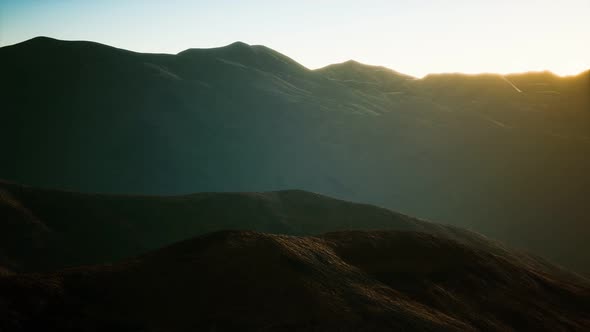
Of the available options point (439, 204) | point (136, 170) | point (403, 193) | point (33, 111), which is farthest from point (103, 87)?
point (439, 204)

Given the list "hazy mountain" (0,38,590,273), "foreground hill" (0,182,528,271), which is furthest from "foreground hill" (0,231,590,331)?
"hazy mountain" (0,38,590,273)

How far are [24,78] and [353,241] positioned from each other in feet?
276

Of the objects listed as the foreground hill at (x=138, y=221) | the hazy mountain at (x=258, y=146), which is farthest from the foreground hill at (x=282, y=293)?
the hazy mountain at (x=258, y=146)

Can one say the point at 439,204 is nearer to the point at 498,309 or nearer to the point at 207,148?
the point at 207,148

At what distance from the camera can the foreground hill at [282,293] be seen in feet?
34.6

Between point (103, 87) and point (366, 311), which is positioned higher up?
point (103, 87)

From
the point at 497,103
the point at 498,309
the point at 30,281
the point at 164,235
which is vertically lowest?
the point at 164,235

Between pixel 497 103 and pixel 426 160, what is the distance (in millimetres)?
55872

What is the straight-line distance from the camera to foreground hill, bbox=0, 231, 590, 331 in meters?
10.5

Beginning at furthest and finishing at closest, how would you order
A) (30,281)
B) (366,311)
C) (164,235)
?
(164,235), (366,311), (30,281)

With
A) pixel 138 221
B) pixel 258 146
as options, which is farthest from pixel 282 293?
Answer: pixel 258 146

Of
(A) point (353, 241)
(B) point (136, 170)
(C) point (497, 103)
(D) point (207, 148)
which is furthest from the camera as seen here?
(C) point (497, 103)

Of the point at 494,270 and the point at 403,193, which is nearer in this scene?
the point at 494,270

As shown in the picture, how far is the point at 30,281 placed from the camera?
1076 centimetres
